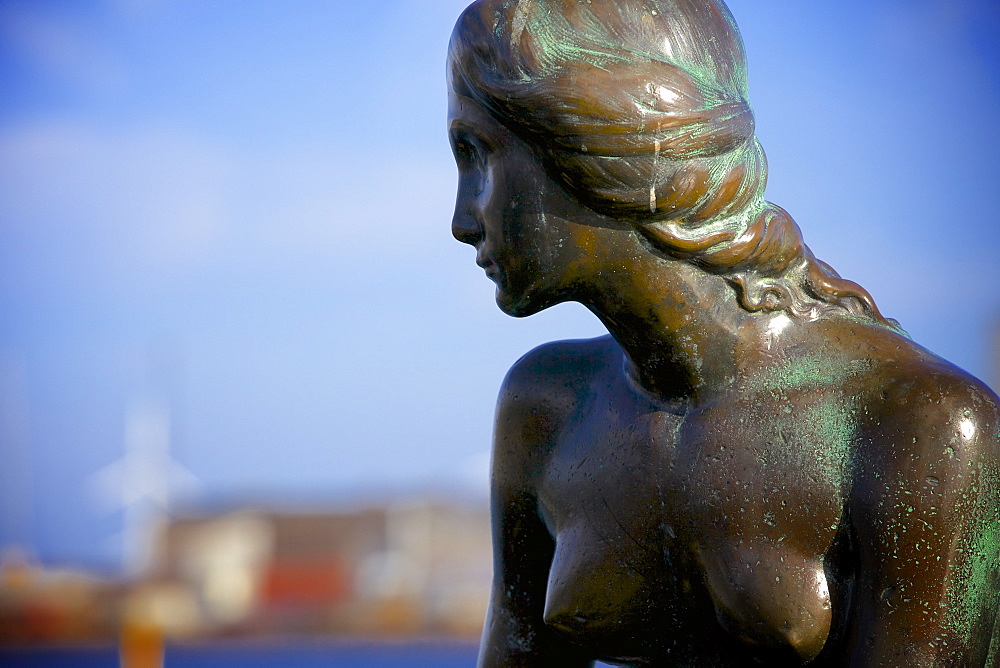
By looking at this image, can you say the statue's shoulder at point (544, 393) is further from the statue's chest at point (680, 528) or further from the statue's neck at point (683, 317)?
the statue's neck at point (683, 317)

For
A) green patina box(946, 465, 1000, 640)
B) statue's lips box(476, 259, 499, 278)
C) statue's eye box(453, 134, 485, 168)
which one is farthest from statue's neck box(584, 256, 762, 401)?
green patina box(946, 465, 1000, 640)

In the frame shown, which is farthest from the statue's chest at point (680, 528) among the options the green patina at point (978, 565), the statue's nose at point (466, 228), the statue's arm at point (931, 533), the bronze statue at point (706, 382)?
the statue's nose at point (466, 228)

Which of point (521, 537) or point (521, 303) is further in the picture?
point (521, 537)

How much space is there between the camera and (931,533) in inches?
87.6

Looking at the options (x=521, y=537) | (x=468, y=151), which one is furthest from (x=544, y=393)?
(x=468, y=151)

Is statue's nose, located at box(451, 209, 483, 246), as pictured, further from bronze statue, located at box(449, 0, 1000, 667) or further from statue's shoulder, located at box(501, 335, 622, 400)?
Answer: statue's shoulder, located at box(501, 335, 622, 400)

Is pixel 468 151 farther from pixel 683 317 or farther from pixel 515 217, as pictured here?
pixel 683 317

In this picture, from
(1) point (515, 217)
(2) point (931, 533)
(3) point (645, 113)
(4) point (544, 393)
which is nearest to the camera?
(2) point (931, 533)

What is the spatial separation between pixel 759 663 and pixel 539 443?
0.73 m

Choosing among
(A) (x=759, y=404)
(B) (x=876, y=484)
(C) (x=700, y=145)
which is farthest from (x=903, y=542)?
(C) (x=700, y=145)

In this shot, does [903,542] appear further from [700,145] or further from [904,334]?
[700,145]

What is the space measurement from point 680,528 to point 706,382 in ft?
1.01

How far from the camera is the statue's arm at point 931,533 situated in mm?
2225

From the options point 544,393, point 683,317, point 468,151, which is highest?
point 468,151
